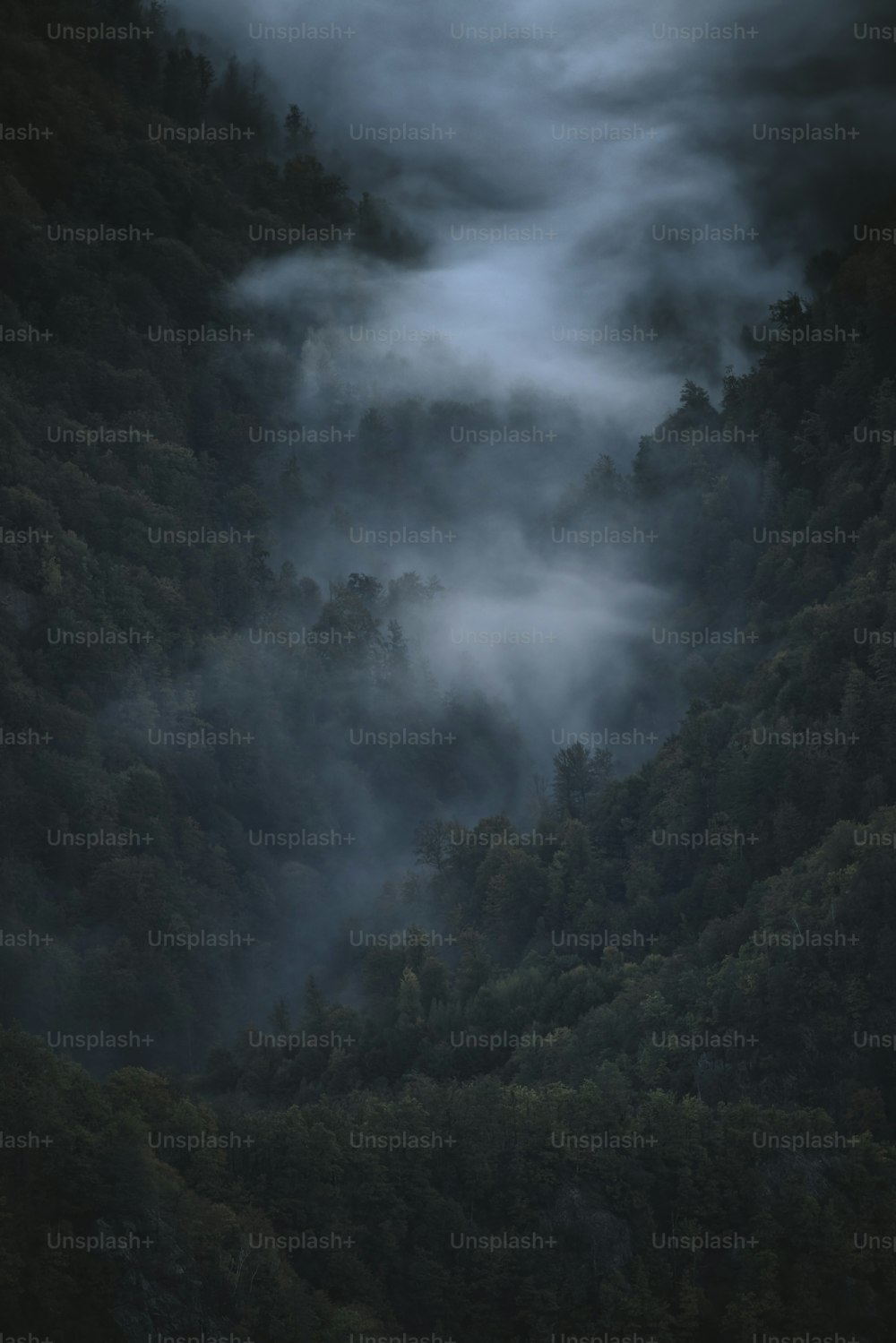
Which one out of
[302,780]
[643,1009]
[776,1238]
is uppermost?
[302,780]

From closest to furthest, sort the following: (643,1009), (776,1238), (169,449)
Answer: (776,1238)
(643,1009)
(169,449)

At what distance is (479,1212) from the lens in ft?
336

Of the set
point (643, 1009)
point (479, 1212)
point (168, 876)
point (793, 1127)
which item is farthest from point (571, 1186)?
point (168, 876)

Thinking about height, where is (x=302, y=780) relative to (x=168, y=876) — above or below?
above

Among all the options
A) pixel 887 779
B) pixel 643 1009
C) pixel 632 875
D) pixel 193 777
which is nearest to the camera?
pixel 643 1009

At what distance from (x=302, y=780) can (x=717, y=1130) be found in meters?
81.4

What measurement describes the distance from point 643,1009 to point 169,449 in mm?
91907

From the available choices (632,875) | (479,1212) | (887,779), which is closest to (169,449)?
(632,875)

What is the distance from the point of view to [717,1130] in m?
104

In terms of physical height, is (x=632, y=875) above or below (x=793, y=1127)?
above

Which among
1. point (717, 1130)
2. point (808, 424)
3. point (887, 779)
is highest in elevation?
point (808, 424)

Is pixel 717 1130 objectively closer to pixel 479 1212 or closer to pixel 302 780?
pixel 479 1212

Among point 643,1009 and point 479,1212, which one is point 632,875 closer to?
point 643,1009

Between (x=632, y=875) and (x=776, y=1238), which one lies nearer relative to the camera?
(x=776, y=1238)
